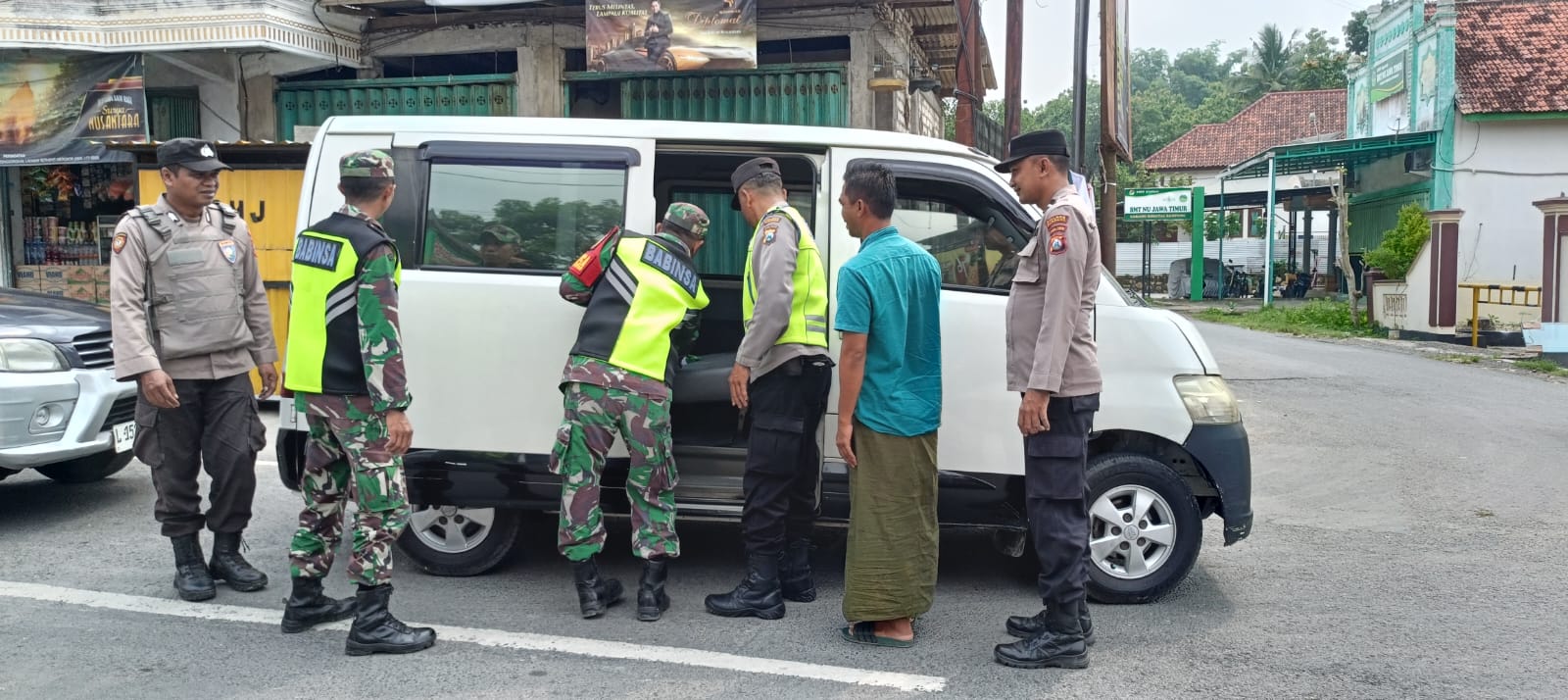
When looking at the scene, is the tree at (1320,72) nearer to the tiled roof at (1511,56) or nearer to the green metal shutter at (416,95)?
the tiled roof at (1511,56)

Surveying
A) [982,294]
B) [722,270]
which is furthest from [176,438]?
[982,294]

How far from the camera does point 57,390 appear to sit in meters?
5.88

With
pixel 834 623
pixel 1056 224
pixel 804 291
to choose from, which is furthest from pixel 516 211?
pixel 1056 224

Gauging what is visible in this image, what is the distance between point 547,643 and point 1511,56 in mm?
28510

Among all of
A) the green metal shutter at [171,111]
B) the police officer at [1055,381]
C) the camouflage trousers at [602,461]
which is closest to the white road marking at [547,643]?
the camouflage trousers at [602,461]

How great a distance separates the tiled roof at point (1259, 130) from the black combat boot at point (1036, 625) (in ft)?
164

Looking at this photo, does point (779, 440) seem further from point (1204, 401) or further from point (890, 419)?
point (1204, 401)

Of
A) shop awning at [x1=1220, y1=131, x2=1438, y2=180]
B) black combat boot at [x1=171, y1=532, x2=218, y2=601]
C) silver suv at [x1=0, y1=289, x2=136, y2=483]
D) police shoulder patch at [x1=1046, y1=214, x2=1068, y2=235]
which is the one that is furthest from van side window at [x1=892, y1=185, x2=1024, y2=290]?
→ shop awning at [x1=1220, y1=131, x2=1438, y2=180]

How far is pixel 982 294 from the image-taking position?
489cm

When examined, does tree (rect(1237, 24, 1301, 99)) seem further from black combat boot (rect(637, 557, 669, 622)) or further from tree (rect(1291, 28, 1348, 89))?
black combat boot (rect(637, 557, 669, 622))

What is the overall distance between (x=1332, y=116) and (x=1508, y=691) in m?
52.6

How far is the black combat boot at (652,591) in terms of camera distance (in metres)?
4.65

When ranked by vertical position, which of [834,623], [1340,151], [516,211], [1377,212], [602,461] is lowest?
[834,623]

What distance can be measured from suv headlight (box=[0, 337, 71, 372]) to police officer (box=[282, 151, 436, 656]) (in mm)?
2536
